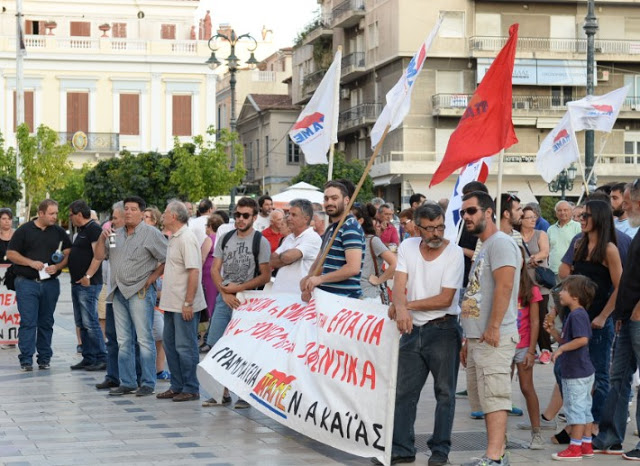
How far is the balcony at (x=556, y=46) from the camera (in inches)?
2189

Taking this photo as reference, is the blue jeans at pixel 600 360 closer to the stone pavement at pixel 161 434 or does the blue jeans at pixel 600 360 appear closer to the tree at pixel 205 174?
the stone pavement at pixel 161 434

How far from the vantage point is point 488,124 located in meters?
10.3

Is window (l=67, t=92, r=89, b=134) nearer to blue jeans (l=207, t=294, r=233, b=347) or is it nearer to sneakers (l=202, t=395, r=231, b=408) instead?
blue jeans (l=207, t=294, r=233, b=347)

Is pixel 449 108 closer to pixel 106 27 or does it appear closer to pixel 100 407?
pixel 106 27

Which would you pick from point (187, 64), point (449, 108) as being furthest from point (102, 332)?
point (187, 64)

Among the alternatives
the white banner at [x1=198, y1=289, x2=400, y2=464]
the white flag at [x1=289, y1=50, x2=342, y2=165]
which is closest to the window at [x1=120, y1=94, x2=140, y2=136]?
the white flag at [x1=289, y1=50, x2=342, y2=165]

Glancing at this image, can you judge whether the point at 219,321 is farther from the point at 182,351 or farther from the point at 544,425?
the point at 544,425

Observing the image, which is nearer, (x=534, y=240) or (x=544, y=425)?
(x=544, y=425)

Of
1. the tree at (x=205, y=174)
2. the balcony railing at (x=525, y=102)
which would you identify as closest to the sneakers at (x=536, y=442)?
the tree at (x=205, y=174)

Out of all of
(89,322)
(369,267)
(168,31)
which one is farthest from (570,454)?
(168,31)

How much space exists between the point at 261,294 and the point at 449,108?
45.2 m

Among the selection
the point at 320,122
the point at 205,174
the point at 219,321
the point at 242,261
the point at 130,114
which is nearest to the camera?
the point at 242,261

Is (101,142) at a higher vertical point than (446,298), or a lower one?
higher

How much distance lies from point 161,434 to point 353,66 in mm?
51481
